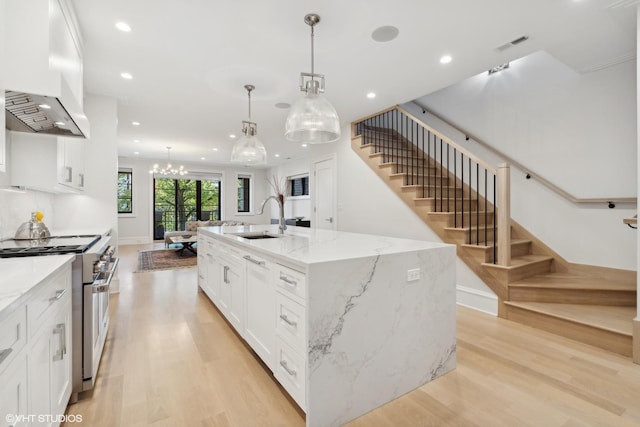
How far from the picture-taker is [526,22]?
2455 mm

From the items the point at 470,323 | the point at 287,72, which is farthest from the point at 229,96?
the point at 470,323

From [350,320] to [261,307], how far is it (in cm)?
71

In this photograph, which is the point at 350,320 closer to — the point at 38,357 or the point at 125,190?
the point at 38,357

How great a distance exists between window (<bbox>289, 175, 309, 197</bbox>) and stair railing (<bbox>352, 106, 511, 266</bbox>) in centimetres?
391

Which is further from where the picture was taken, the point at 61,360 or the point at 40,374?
the point at 61,360

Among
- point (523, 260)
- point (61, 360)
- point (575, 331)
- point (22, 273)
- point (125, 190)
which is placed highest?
point (125, 190)

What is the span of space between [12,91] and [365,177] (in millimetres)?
4162

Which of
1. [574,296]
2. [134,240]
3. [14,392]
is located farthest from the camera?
[134,240]

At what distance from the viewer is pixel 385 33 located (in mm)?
2607

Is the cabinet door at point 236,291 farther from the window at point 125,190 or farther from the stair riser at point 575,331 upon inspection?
the window at point 125,190

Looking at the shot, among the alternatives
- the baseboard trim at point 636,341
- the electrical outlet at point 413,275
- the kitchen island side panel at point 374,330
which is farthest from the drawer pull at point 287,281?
the baseboard trim at point 636,341

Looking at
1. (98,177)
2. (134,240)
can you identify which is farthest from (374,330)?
(134,240)

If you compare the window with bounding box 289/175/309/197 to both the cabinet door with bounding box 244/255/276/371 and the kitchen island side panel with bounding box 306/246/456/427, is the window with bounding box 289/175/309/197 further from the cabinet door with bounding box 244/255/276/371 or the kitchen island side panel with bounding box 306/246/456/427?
the kitchen island side panel with bounding box 306/246/456/427

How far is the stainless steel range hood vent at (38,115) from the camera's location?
173cm
